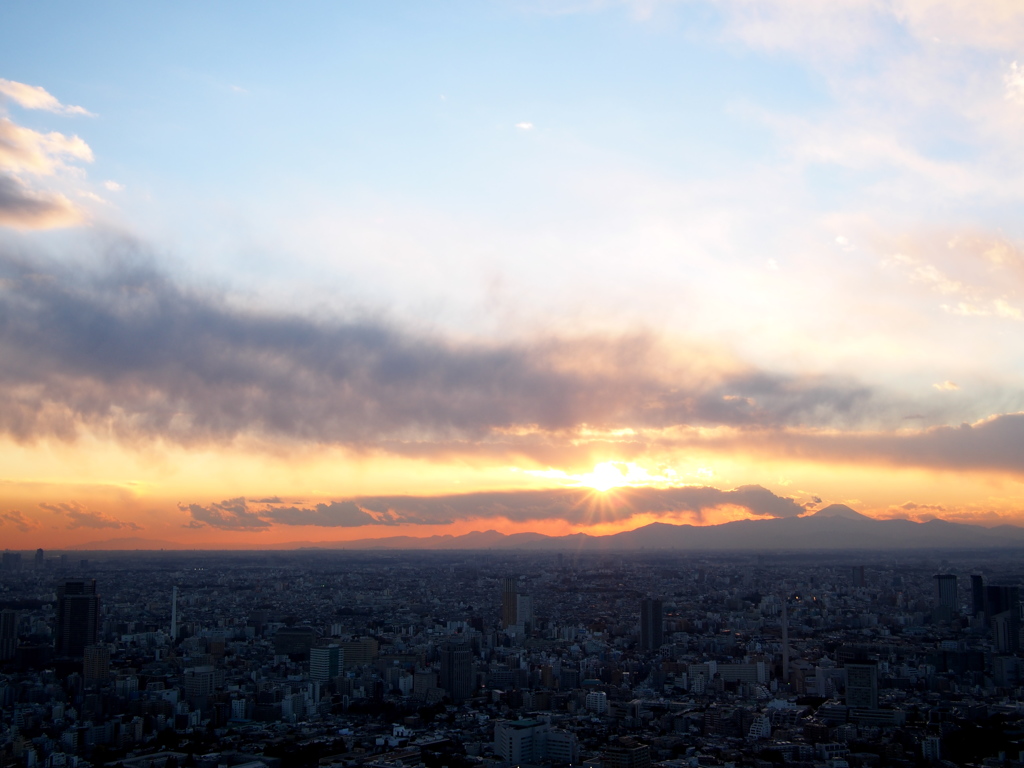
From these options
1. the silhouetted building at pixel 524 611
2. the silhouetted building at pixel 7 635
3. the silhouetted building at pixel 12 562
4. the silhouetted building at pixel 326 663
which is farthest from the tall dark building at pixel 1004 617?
the silhouetted building at pixel 12 562

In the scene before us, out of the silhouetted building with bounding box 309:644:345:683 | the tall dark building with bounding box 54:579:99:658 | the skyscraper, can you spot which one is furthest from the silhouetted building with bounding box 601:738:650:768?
the skyscraper

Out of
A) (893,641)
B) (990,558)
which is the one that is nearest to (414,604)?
(893,641)

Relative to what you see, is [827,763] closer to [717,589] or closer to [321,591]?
[717,589]

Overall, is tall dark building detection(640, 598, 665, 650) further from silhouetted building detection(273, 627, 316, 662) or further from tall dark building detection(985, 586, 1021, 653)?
silhouetted building detection(273, 627, 316, 662)

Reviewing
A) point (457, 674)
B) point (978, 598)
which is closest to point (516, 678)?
point (457, 674)

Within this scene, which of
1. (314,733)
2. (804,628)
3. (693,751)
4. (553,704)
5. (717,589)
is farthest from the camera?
(717,589)

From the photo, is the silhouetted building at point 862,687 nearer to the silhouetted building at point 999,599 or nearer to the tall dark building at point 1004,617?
the tall dark building at point 1004,617

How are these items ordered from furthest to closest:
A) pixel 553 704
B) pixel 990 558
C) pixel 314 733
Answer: pixel 990 558, pixel 553 704, pixel 314 733
